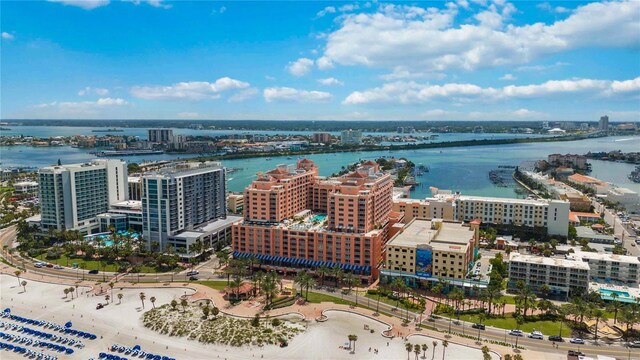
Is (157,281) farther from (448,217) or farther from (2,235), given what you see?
(448,217)

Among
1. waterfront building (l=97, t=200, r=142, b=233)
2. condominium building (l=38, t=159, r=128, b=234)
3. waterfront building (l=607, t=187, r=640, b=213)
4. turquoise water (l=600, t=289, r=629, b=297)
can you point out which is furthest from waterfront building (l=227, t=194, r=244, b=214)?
waterfront building (l=607, t=187, r=640, b=213)

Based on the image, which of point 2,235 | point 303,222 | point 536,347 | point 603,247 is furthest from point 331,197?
point 2,235

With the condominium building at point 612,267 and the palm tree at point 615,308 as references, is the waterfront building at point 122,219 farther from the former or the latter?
the palm tree at point 615,308

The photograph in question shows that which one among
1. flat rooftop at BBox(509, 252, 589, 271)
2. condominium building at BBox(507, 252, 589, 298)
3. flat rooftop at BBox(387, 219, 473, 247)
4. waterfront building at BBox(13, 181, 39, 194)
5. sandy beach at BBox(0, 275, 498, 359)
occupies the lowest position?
sandy beach at BBox(0, 275, 498, 359)

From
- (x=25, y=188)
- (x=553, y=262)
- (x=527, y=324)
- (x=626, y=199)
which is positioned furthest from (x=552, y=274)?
(x=25, y=188)

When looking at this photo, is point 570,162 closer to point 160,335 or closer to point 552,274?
point 552,274

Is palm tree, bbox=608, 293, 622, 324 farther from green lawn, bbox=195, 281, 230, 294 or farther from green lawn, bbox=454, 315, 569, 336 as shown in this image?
green lawn, bbox=195, 281, 230, 294
